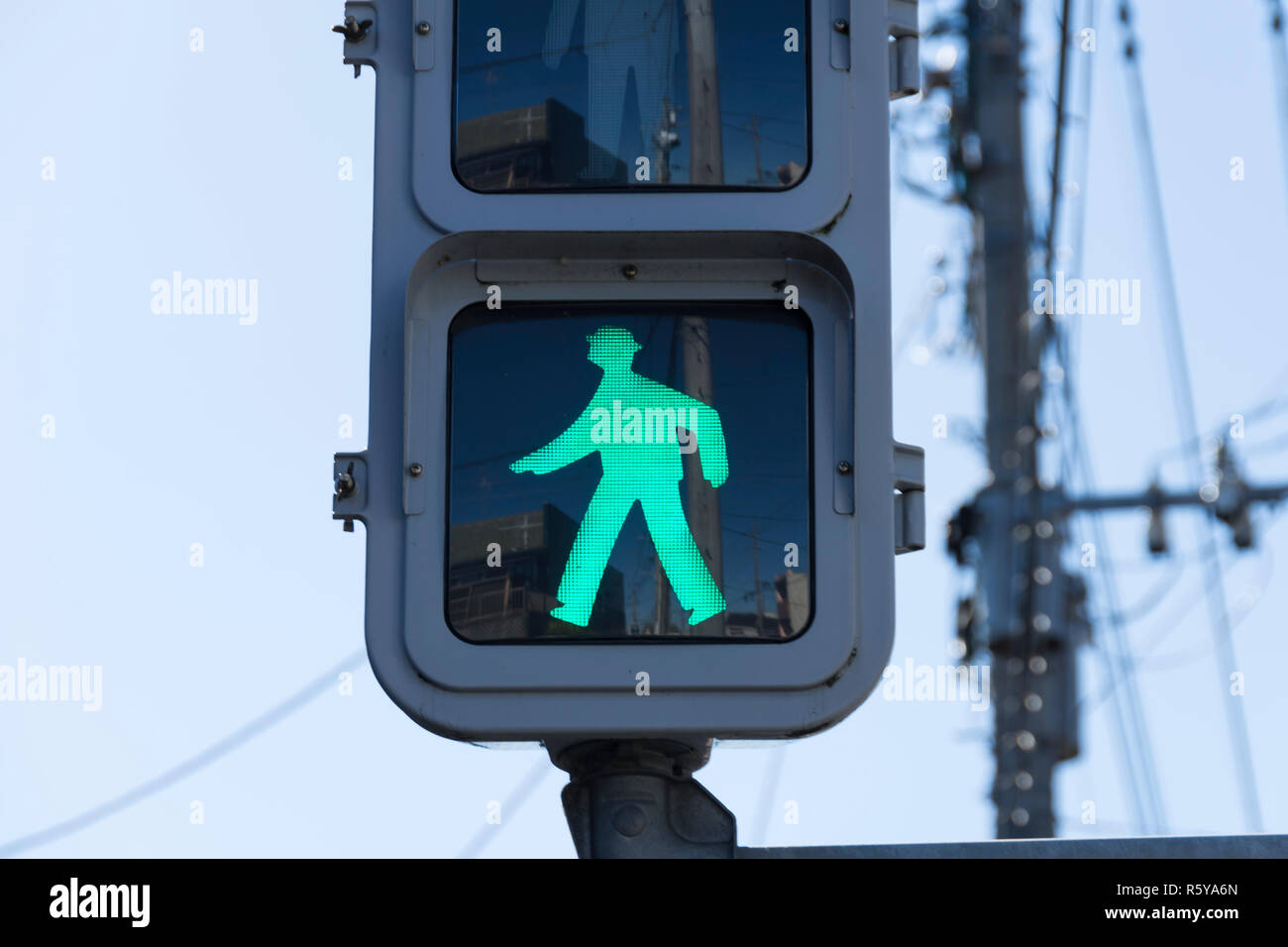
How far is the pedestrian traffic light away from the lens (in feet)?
8.79

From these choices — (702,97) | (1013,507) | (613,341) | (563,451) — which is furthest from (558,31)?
(1013,507)

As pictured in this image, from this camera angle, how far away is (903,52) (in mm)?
3004

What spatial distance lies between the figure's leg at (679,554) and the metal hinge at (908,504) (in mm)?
259

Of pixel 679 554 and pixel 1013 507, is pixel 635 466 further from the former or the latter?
pixel 1013 507

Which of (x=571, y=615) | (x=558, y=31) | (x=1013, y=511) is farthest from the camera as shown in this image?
(x=1013, y=511)

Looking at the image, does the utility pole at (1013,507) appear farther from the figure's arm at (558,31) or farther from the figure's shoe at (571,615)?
the figure's shoe at (571,615)

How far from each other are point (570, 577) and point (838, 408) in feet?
1.41

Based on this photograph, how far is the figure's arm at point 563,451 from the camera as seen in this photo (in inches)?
108

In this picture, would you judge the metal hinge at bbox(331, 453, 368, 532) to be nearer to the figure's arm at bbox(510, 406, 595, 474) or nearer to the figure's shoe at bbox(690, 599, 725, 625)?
the figure's arm at bbox(510, 406, 595, 474)

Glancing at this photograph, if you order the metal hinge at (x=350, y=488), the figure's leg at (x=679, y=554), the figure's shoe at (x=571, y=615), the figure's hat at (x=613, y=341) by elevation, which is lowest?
the figure's shoe at (x=571, y=615)

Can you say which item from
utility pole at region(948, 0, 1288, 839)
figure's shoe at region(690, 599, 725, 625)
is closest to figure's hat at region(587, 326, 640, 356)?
figure's shoe at region(690, 599, 725, 625)

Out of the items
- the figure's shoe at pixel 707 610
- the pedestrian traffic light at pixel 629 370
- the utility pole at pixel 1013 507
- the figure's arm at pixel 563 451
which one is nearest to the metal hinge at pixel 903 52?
the pedestrian traffic light at pixel 629 370

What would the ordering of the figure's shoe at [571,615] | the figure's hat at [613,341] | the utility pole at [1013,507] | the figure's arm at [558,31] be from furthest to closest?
the utility pole at [1013,507] < the figure's arm at [558,31] < the figure's hat at [613,341] < the figure's shoe at [571,615]

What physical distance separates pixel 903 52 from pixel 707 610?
89 cm
